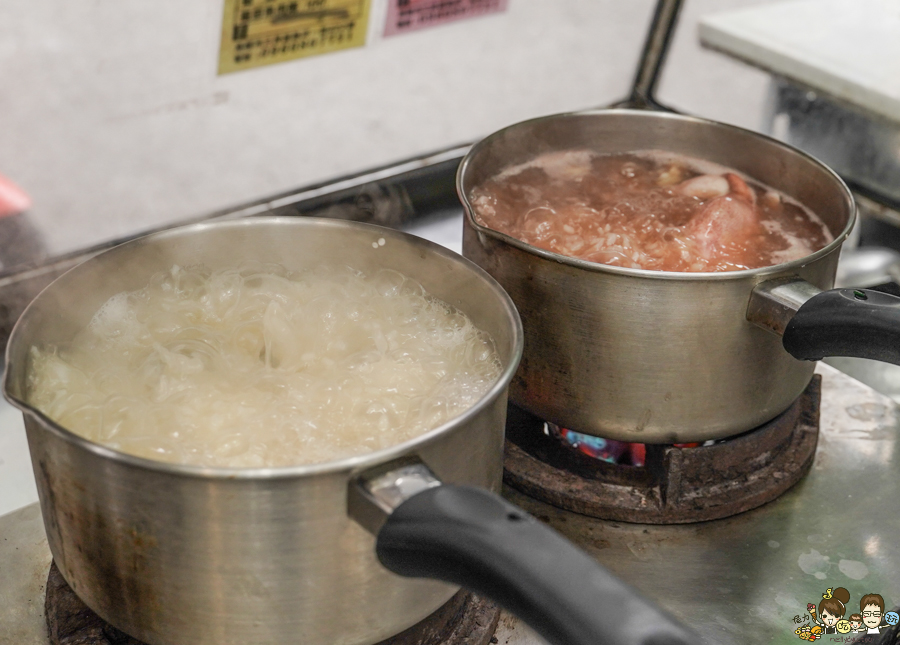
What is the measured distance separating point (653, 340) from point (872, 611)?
0.52m

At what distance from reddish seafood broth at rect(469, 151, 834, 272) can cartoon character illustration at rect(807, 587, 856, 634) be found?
1.75 feet

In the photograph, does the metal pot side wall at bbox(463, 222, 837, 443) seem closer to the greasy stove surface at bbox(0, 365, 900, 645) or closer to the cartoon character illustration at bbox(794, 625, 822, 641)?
the greasy stove surface at bbox(0, 365, 900, 645)

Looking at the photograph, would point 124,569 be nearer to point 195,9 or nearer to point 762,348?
point 762,348

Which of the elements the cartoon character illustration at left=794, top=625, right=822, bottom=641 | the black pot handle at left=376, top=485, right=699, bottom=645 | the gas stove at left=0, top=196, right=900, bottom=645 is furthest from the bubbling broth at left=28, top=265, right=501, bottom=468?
the cartoon character illustration at left=794, top=625, right=822, bottom=641

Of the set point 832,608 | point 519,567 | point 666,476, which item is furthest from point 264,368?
point 832,608

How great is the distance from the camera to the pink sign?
6.32 ft

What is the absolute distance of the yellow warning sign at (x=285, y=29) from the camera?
1700 millimetres

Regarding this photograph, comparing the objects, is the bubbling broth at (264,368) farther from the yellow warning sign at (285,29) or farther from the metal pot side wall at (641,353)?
the yellow warning sign at (285,29)

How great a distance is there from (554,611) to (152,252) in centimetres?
82

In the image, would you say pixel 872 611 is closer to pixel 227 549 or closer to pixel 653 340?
pixel 653 340

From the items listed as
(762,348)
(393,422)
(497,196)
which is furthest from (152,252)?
(762,348)

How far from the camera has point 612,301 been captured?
1264 mm

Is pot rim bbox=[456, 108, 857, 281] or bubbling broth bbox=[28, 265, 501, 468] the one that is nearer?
bubbling broth bbox=[28, 265, 501, 468]

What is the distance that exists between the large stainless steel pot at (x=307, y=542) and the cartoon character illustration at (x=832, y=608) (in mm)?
569
